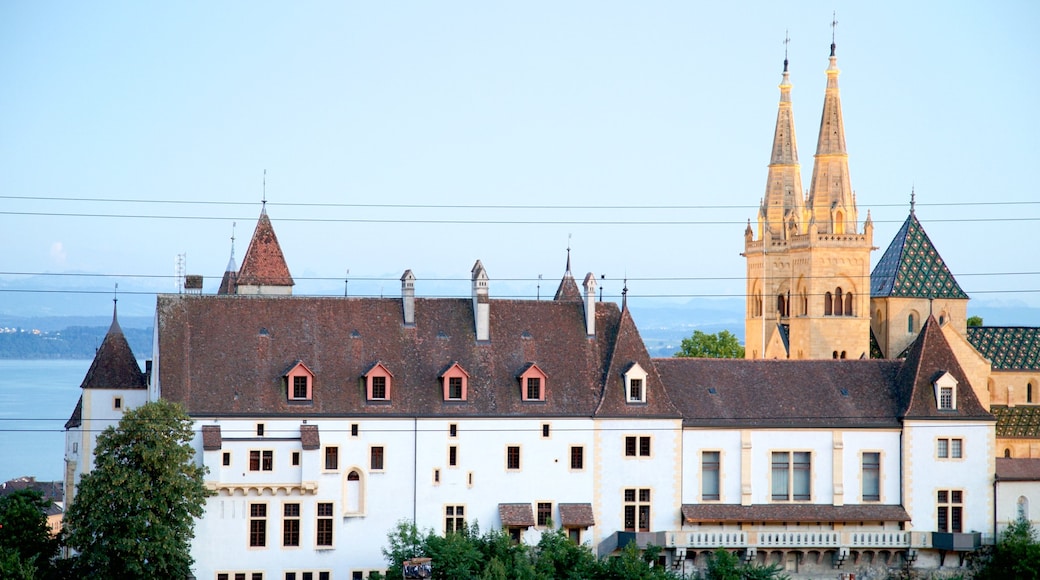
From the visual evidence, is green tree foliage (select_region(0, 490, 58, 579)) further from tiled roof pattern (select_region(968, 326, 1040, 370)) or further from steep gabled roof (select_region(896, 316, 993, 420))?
tiled roof pattern (select_region(968, 326, 1040, 370))

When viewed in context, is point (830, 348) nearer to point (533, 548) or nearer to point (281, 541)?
point (533, 548)

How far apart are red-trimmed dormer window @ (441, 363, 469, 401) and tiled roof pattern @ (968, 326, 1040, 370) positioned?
118 feet

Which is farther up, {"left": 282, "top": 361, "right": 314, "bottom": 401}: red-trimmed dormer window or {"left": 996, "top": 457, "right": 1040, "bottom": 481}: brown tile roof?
{"left": 282, "top": 361, "right": 314, "bottom": 401}: red-trimmed dormer window

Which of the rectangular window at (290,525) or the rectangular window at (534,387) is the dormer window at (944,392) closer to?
the rectangular window at (534,387)

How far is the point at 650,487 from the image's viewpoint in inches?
2995

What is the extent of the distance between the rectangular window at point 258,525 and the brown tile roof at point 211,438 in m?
3.18

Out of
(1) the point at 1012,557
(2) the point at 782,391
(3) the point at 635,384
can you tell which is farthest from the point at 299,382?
(1) the point at 1012,557

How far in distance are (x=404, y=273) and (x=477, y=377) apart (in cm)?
615

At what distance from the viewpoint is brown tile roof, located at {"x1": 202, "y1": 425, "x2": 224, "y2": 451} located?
71.7 metres

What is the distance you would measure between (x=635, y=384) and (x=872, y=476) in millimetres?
12245

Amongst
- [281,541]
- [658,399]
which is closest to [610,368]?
[658,399]

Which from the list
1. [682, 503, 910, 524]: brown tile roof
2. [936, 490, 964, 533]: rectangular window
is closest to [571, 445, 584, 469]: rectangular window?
[682, 503, 910, 524]: brown tile roof

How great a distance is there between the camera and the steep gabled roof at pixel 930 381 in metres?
78.4

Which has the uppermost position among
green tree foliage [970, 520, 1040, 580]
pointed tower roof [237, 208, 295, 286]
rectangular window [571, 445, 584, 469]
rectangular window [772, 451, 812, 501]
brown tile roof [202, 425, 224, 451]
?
pointed tower roof [237, 208, 295, 286]
